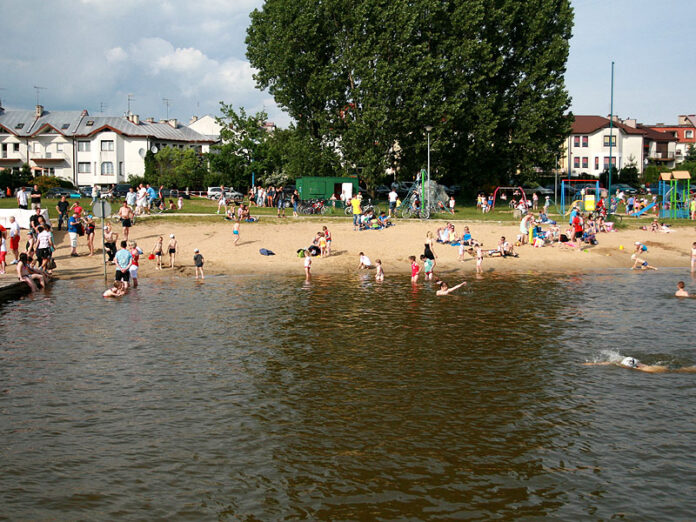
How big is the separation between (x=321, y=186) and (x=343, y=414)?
123ft

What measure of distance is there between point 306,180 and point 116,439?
38618mm

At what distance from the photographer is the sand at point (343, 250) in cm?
3000

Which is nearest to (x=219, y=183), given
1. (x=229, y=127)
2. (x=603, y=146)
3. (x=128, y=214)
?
(x=229, y=127)

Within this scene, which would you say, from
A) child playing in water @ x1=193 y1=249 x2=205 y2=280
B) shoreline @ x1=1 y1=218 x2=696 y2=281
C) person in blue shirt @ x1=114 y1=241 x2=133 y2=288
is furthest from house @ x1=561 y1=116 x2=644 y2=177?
person in blue shirt @ x1=114 y1=241 x2=133 y2=288

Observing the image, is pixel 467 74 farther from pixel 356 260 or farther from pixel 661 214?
pixel 356 260

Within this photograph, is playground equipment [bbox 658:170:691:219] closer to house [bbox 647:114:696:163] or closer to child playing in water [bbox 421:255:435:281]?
child playing in water [bbox 421:255:435:281]

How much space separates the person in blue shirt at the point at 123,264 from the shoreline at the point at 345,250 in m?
4.01

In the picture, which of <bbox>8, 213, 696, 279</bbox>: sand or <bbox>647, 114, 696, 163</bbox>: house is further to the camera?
<bbox>647, 114, 696, 163</bbox>: house

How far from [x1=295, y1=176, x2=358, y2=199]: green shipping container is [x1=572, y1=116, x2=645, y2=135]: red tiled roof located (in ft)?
193

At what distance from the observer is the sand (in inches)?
1181

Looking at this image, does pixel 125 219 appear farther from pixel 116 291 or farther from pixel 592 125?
pixel 592 125

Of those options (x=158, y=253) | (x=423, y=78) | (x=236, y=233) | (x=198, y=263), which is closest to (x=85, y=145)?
(x=423, y=78)

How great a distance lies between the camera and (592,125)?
9700 cm

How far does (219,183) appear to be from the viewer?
7238 centimetres
